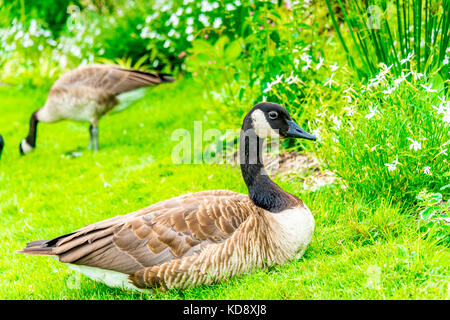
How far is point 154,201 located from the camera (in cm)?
548

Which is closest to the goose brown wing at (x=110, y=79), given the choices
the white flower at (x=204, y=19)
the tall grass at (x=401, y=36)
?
the white flower at (x=204, y=19)

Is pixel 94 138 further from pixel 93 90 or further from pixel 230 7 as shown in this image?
pixel 230 7

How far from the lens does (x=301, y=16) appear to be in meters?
5.77

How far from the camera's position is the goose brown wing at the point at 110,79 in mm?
8117

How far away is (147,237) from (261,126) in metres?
1.32

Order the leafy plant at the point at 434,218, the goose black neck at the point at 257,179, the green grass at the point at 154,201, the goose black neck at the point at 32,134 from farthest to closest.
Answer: the goose black neck at the point at 32,134
the goose black neck at the point at 257,179
the leafy plant at the point at 434,218
the green grass at the point at 154,201

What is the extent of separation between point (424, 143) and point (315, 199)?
3.78 ft

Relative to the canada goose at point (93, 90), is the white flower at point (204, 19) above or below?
above

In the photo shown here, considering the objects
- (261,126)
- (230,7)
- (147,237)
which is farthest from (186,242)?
(230,7)

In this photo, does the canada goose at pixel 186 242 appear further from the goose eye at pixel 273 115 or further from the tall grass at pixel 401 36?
the tall grass at pixel 401 36

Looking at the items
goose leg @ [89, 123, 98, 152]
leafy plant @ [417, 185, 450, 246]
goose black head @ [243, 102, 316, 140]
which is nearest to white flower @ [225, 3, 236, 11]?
goose leg @ [89, 123, 98, 152]

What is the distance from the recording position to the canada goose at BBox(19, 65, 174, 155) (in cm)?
810
